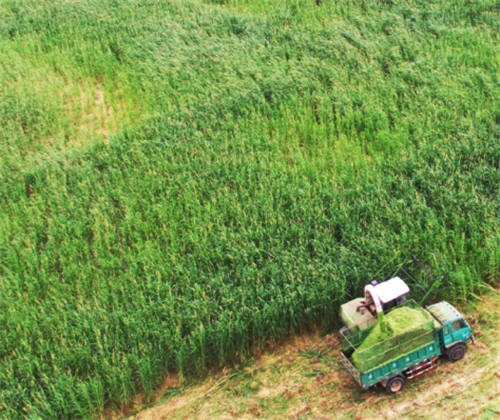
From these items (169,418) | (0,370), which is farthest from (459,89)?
(0,370)

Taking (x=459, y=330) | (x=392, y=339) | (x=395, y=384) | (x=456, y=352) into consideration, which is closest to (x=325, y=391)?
(x=395, y=384)

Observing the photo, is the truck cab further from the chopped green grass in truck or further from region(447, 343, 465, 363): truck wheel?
the chopped green grass in truck

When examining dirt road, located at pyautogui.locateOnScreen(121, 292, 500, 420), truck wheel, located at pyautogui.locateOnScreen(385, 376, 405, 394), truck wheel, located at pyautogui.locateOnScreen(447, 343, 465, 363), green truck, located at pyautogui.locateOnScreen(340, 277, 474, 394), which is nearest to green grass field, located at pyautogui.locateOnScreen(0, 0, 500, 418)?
dirt road, located at pyautogui.locateOnScreen(121, 292, 500, 420)

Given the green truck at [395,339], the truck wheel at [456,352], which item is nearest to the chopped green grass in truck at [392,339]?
the green truck at [395,339]

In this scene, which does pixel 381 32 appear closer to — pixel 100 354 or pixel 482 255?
pixel 482 255

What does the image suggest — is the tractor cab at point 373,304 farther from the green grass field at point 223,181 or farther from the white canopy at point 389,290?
the green grass field at point 223,181
